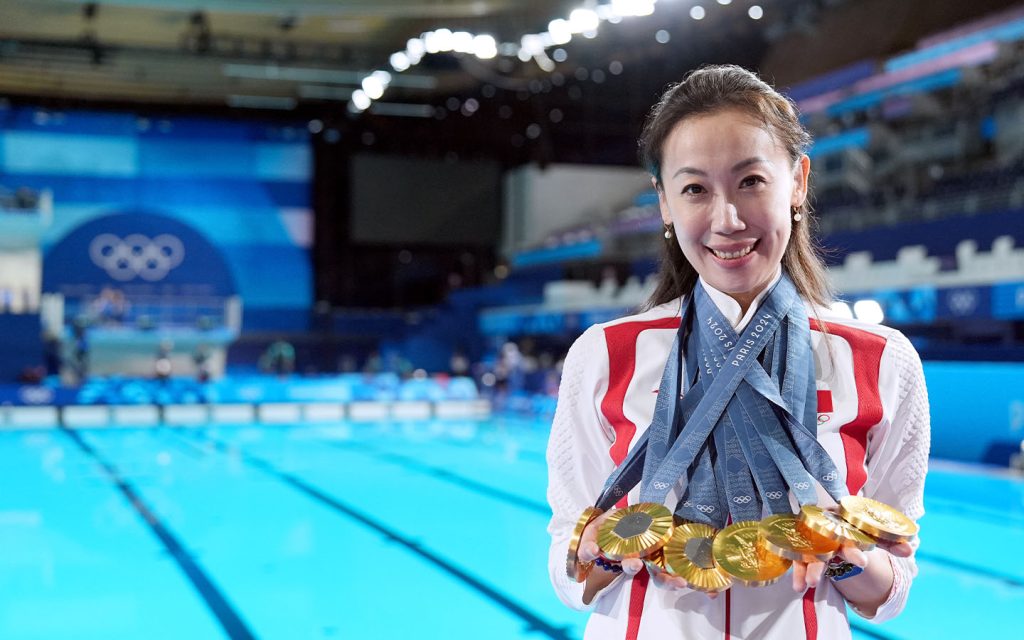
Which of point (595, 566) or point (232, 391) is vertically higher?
point (595, 566)

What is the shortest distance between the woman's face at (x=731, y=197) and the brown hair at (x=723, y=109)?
0.06 ft

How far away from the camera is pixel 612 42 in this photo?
1761cm

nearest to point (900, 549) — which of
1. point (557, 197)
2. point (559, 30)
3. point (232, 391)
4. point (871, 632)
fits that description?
point (871, 632)

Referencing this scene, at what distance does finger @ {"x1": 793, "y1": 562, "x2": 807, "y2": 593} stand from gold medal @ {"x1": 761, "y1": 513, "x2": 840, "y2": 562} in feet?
0.05

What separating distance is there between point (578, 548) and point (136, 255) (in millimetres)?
24465

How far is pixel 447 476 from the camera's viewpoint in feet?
30.8

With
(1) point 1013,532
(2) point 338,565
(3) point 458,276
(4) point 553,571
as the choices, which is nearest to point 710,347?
(4) point 553,571

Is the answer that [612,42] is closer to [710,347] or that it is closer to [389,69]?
[389,69]

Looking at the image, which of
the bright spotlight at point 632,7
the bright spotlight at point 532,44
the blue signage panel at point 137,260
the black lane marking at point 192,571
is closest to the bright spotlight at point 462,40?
the bright spotlight at point 532,44

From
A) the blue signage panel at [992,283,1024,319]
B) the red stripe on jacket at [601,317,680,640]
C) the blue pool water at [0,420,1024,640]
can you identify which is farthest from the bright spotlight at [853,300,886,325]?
the red stripe on jacket at [601,317,680,640]

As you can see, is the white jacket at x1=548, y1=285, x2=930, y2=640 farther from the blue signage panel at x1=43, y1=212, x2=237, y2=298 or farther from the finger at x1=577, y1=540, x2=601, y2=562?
the blue signage panel at x1=43, y1=212, x2=237, y2=298

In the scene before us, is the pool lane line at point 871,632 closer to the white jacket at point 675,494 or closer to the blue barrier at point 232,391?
the white jacket at point 675,494

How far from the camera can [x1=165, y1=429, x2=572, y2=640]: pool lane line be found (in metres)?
4.30

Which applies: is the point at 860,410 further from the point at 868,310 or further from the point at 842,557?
the point at 868,310
